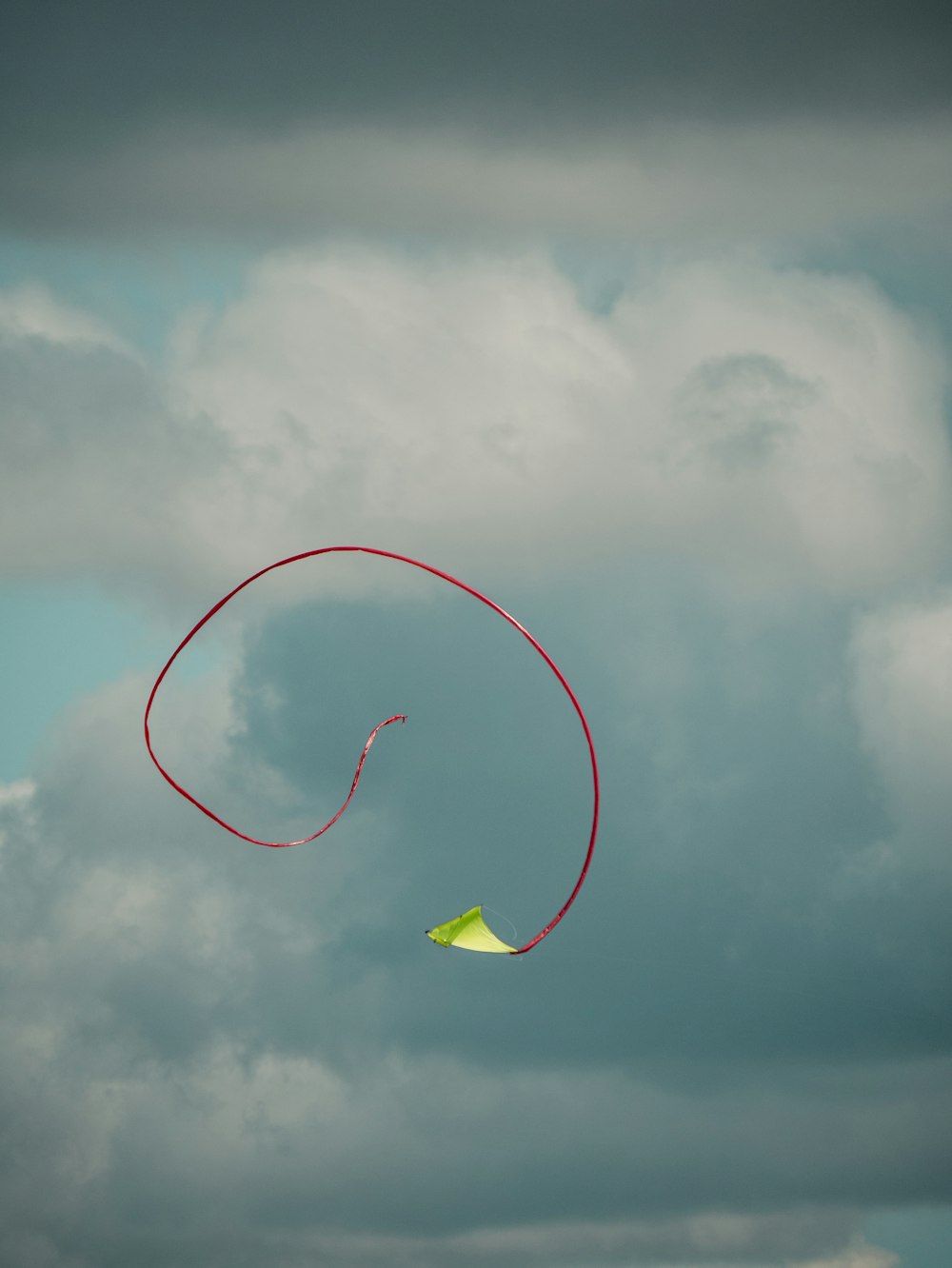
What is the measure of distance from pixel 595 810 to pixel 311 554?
939cm

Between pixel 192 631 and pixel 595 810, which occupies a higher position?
pixel 192 631

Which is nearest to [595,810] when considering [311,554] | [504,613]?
[504,613]

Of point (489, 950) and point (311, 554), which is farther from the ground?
point (311, 554)

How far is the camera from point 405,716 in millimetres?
64250

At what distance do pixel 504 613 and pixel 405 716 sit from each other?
1143cm

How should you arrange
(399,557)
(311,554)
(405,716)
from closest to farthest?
(399,557)
(311,554)
(405,716)

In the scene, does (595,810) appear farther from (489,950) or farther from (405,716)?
(405,716)

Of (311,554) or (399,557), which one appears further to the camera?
(311,554)

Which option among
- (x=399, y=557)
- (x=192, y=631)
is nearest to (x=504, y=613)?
(x=399, y=557)

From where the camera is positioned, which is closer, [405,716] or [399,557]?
[399,557]

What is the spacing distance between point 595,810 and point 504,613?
5266mm

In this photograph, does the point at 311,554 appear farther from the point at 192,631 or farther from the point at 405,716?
the point at 405,716

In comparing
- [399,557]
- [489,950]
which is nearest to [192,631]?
[399,557]

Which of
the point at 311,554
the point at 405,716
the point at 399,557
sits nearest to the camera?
the point at 399,557
